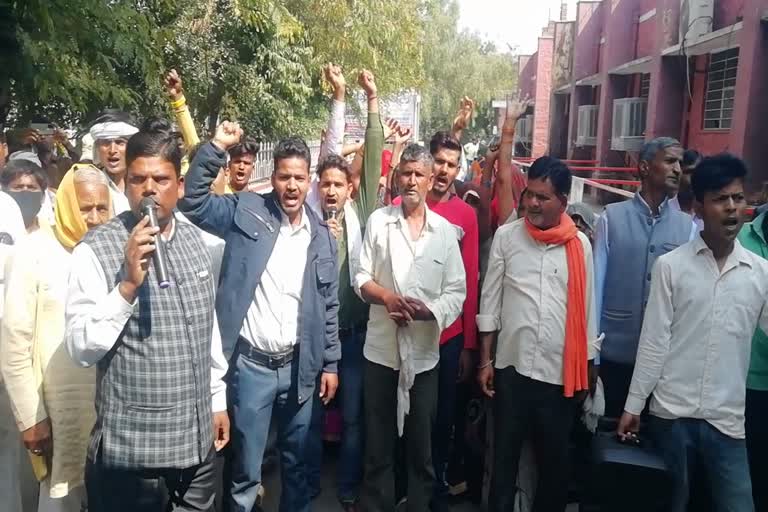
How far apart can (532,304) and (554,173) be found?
24.3 inches

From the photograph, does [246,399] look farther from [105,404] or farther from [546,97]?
[546,97]

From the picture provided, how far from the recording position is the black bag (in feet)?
9.43

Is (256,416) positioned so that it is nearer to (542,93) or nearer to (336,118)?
(336,118)

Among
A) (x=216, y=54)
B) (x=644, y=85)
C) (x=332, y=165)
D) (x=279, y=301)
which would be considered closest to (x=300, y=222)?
(x=279, y=301)

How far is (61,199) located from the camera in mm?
2865

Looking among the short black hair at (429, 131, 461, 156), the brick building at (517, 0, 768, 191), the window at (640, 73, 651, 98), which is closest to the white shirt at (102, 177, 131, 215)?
the short black hair at (429, 131, 461, 156)

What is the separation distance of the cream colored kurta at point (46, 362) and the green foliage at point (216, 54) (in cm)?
100

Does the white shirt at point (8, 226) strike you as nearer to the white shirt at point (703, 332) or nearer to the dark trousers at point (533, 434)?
the dark trousers at point (533, 434)

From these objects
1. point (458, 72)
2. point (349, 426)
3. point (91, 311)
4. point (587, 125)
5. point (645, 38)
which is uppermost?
point (458, 72)

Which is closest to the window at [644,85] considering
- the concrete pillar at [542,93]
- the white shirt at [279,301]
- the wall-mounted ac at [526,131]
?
the concrete pillar at [542,93]

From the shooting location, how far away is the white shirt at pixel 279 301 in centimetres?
311

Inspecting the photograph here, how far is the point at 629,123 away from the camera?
15.4 metres

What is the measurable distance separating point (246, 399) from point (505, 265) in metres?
1.37

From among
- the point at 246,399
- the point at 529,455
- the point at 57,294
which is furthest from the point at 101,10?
the point at 529,455
